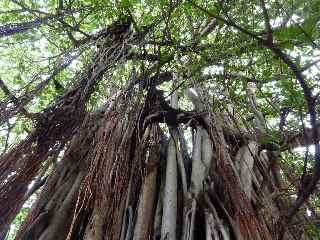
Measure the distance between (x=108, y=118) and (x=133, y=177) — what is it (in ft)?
1.41

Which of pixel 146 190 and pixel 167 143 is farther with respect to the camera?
pixel 167 143

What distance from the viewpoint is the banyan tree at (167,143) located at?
1702 mm

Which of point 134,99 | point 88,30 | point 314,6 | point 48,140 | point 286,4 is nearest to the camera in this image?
point 314,6

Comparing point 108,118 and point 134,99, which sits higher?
point 134,99

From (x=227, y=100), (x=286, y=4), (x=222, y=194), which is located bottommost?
(x=222, y=194)

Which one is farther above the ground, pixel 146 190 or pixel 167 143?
pixel 167 143

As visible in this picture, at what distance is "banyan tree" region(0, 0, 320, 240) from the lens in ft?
5.58

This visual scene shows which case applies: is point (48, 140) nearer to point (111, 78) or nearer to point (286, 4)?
point (111, 78)

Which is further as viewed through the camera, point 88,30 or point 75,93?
point 88,30

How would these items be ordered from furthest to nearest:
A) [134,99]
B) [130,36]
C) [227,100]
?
[130,36], [134,99], [227,100]

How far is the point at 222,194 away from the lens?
205cm

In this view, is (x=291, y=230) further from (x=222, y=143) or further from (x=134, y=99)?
(x=134, y=99)

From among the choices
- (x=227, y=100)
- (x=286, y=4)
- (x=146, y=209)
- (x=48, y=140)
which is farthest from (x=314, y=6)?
(x=48, y=140)

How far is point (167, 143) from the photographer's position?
2623mm
